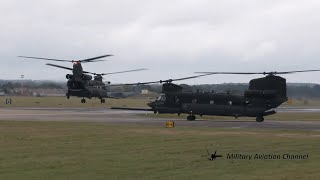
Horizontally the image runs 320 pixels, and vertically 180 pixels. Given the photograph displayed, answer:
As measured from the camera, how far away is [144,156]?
2242 cm

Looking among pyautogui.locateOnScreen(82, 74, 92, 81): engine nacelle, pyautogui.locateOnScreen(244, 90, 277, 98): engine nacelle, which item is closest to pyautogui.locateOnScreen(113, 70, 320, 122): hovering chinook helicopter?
pyautogui.locateOnScreen(244, 90, 277, 98): engine nacelle

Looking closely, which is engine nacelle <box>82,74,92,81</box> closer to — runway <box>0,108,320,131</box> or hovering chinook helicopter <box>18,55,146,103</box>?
hovering chinook helicopter <box>18,55,146,103</box>

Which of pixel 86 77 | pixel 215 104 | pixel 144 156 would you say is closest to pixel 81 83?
pixel 86 77

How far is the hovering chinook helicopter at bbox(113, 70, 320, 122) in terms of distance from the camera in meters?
52.6

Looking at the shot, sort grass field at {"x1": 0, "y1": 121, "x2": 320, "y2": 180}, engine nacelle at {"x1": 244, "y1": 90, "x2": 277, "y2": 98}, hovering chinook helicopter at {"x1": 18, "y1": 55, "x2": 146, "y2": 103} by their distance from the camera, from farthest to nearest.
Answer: hovering chinook helicopter at {"x1": 18, "y1": 55, "x2": 146, "y2": 103}, engine nacelle at {"x1": 244, "y1": 90, "x2": 277, "y2": 98}, grass field at {"x1": 0, "y1": 121, "x2": 320, "y2": 180}

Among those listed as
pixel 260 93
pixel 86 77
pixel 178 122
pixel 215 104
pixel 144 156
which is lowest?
pixel 144 156

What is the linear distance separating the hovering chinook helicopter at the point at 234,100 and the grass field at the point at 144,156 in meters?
20.2

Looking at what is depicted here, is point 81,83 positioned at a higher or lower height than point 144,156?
higher

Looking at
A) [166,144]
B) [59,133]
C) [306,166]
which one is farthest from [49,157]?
[59,133]

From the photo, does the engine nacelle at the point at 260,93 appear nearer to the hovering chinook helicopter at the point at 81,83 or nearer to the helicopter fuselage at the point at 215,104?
the helicopter fuselage at the point at 215,104

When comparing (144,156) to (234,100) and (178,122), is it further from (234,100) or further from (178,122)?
(234,100)

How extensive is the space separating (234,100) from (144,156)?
106ft

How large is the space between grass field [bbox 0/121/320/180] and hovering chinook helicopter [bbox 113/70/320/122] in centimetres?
2021

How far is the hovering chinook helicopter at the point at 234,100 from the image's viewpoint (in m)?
52.6
